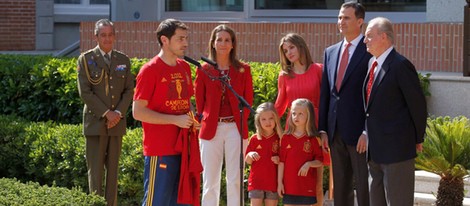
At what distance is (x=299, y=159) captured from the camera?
28.6ft

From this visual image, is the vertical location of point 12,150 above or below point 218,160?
below

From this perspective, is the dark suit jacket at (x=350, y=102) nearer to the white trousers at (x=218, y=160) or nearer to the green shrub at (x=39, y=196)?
the white trousers at (x=218, y=160)

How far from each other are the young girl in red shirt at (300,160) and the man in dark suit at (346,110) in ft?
0.81

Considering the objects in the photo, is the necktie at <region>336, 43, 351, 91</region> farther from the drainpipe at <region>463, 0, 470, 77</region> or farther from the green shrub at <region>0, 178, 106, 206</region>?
the drainpipe at <region>463, 0, 470, 77</region>

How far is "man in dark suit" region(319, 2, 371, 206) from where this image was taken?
816cm

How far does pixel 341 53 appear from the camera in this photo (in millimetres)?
8344

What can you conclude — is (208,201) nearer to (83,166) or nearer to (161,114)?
(161,114)

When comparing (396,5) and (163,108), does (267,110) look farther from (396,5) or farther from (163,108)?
(396,5)

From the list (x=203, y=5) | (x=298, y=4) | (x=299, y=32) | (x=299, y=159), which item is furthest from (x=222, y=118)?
(x=203, y=5)

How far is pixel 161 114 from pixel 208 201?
1536mm

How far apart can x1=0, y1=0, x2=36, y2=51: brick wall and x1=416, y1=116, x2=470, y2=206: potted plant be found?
1288 cm

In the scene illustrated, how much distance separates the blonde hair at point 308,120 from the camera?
855 cm

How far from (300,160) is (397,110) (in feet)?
4.41

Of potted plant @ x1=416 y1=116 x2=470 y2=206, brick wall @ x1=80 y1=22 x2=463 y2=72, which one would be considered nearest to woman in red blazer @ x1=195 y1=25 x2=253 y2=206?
potted plant @ x1=416 y1=116 x2=470 y2=206
